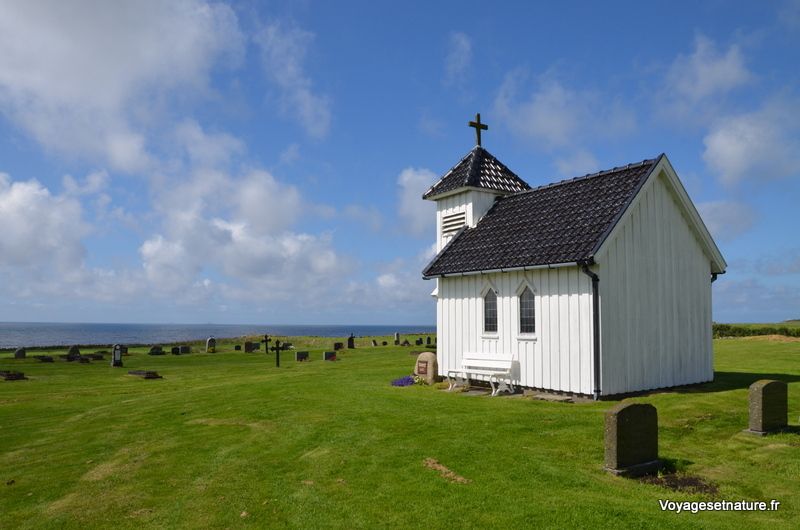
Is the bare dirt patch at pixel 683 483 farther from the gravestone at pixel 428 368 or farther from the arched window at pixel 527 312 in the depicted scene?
the gravestone at pixel 428 368

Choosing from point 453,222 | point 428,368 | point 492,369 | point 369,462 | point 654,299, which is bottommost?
point 369,462

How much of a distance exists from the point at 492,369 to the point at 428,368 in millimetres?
3816

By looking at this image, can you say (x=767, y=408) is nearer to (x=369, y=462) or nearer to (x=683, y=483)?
(x=683, y=483)

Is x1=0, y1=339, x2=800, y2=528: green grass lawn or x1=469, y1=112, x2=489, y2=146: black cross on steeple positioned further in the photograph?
x1=469, y1=112, x2=489, y2=146: black cross on steeple

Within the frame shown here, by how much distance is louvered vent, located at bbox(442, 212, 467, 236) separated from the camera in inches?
964

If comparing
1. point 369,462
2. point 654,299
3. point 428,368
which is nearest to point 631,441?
point 369,462

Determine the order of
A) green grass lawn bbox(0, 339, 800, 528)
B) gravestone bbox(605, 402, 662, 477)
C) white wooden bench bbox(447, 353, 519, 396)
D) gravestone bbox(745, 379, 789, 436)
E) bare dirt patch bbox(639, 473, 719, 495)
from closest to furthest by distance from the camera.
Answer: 1. green grass lawn bbox(0, 339, 800, 528)
2. bare dirt patch bbox(639, 473, 719, 495)
3. gravestone bbox(605, 402, 662, 477)
4. gravestone bbox(745, 379, 789, 436)
5. white wooden bench bbox(447, 353, 519, 396)

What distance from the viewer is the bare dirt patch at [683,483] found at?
9.48m

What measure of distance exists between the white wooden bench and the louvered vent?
6365 millimetres

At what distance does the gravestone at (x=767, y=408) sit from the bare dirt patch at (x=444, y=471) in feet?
24.2

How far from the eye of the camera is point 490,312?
66.7 feet

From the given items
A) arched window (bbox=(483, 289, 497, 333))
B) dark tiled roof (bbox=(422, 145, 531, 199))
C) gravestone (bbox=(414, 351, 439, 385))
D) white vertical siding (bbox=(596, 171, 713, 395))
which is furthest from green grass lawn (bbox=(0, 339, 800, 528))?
dark tiled roof (bbox=(422, 145, 531, 199))

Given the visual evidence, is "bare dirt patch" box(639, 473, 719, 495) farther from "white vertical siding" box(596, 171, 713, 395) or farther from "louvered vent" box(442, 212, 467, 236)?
"louvered vent" box(442, 212, 467, 236)

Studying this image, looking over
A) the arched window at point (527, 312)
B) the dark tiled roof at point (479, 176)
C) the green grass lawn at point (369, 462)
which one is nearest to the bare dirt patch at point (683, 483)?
the green grass lawn at point (369, 462)
